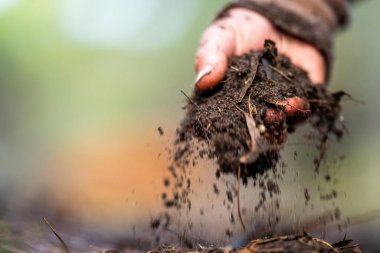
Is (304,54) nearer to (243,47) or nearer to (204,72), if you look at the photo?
(243,47)

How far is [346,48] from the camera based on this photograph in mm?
12477

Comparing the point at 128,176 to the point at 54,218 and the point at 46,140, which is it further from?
the point at 54,218

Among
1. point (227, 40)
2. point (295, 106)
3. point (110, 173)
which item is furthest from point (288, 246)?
point (110, 173)

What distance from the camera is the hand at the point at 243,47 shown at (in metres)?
2.41

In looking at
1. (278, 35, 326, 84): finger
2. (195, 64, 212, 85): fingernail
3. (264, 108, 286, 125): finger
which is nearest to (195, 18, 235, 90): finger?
(195, 64, 212, 85): fingernail

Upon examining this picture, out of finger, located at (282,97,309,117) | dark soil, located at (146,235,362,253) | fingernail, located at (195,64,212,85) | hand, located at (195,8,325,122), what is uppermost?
hand, located at (195,8,325,122)

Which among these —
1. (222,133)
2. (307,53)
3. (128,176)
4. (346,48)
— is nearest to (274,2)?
(307,53)

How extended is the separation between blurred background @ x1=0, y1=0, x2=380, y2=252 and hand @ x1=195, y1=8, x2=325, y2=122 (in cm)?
109

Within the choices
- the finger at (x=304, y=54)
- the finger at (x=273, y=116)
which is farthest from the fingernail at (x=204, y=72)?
the finger at (x=304, y=54)

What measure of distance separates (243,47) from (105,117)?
9990mm

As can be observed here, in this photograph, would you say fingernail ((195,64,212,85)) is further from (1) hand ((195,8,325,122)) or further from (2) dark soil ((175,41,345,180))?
(2) dark soil ((175,41,345,180))

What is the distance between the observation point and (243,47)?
292cm

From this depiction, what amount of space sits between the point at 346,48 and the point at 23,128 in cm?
974

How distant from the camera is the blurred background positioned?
418 cm
